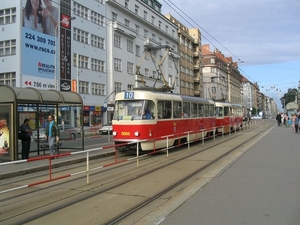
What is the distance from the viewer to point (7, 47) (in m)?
31.8

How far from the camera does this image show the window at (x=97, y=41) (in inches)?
1602

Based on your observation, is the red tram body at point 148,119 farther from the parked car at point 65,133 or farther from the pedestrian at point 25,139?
the pedestrian at point 25,139

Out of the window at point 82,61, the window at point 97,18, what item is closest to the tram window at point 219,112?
the window at point 82,61

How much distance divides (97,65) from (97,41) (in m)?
3.08

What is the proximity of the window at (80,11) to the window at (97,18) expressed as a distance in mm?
1301

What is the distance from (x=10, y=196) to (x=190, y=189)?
13.2 feet

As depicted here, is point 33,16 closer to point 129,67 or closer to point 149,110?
point 129,67

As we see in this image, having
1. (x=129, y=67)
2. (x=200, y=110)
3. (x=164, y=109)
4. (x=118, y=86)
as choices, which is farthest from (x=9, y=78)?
(x=164, y=109)

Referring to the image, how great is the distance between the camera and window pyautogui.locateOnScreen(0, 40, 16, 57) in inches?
1240

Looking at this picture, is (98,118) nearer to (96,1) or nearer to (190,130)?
(96,1)

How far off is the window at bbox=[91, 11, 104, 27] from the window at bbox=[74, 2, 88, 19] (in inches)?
51.2

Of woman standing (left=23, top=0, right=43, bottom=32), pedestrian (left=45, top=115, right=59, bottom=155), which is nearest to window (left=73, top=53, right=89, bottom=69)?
woman standing (left=23, top=0, right=43, bottom=32)

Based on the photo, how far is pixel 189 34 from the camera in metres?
76.8

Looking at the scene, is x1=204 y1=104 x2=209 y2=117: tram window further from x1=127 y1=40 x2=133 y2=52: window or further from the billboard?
x1=127 y1=40 x2=133 y2=52: window
